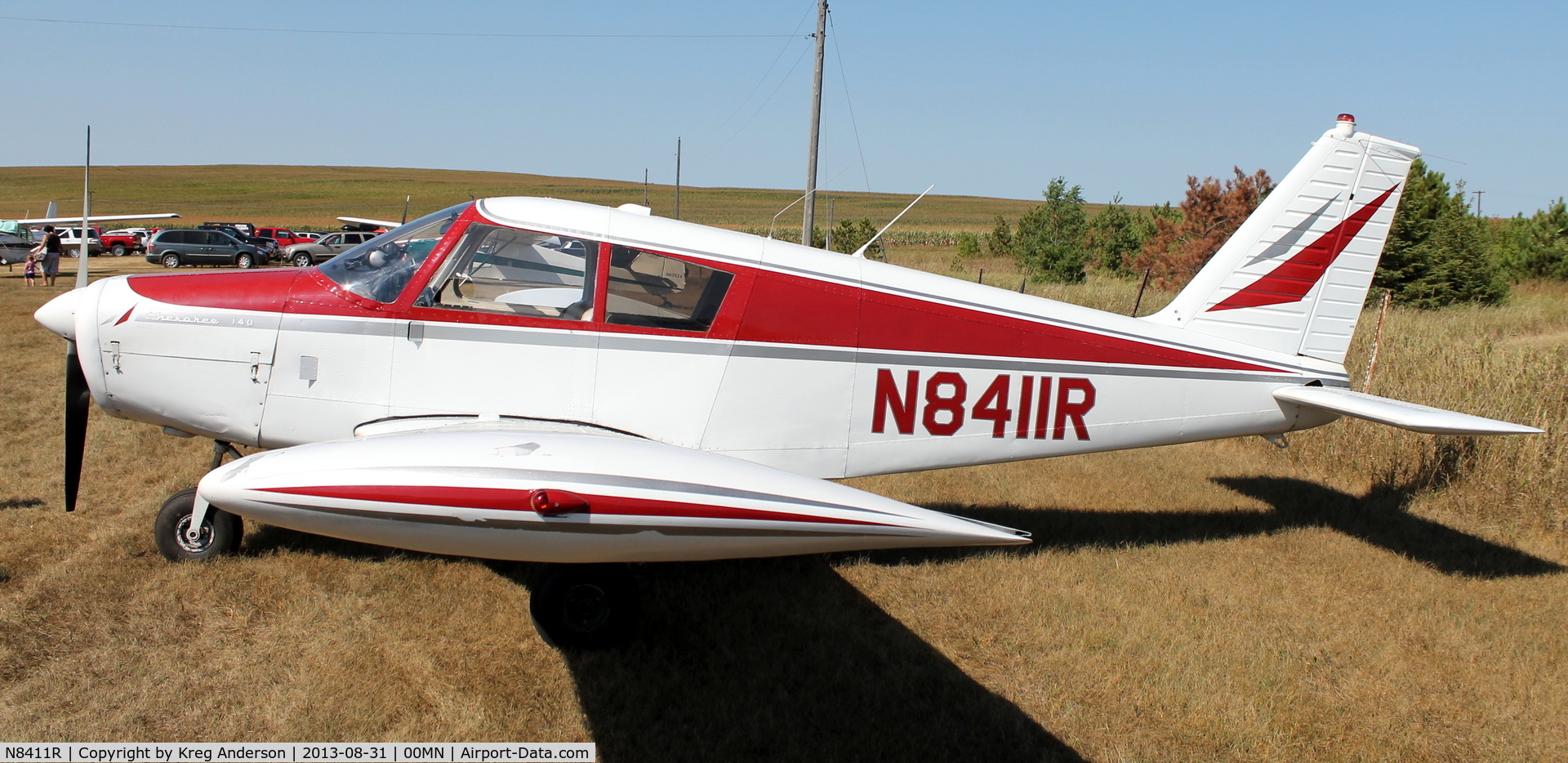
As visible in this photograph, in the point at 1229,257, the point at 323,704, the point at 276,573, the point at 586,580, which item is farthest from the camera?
the point at 1229,257

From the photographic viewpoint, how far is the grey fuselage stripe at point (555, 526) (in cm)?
367

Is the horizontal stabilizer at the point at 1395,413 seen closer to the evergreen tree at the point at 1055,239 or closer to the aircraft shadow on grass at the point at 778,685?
the aircraft shadow on grass at the point at 778,685

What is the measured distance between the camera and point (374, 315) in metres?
4.82

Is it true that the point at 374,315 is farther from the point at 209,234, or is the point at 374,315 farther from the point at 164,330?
the point at 209,234

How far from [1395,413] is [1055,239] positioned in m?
34.6

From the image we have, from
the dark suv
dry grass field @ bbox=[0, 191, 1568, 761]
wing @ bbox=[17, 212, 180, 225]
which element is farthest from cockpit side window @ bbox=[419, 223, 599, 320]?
the dark suv

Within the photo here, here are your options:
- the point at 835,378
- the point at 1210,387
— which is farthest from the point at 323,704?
the point at 1210,387

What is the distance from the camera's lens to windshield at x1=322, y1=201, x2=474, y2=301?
16.0 ft

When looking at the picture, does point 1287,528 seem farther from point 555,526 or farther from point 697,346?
point 555,526

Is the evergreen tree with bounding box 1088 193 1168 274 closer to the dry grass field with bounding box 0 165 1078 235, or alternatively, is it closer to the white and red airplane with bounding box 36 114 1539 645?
the dry grass field with bounding box 0 165 1078 235

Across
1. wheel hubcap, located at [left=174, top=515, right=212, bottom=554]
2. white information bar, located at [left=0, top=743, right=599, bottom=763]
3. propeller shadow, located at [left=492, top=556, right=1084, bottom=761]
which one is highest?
wheel hubcap, located at [left=174, top=515, right=212, bottom=554]

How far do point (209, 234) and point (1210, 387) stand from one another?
3873 cm

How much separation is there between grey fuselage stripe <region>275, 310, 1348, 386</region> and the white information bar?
2026 millimetres

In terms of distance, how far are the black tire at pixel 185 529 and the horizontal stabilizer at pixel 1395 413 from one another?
6.95 metres
